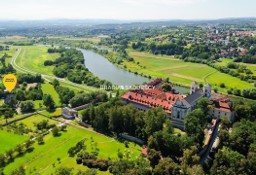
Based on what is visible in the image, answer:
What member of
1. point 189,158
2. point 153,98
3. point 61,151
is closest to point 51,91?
point 153,98

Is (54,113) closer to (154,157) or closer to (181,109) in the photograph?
(181,109)

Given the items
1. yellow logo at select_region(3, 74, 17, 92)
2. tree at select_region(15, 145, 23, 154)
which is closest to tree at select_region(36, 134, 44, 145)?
tree at select_region(15, 145, 23, 154)

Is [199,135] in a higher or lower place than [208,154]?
higher

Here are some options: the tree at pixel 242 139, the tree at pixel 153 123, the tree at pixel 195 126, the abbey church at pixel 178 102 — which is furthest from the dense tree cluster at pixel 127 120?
the tree at pixel 242 139

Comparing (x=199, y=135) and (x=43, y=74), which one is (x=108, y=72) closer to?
(x=43, y=74)

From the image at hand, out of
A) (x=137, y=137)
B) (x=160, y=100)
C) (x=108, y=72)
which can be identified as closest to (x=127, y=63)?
(x=108, y=72)

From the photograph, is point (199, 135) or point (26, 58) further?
point (26, 58)

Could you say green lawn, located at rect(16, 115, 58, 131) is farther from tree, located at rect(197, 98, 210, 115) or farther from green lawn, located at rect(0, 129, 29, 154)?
tree, located at rect(197, 98, 210, 115)
